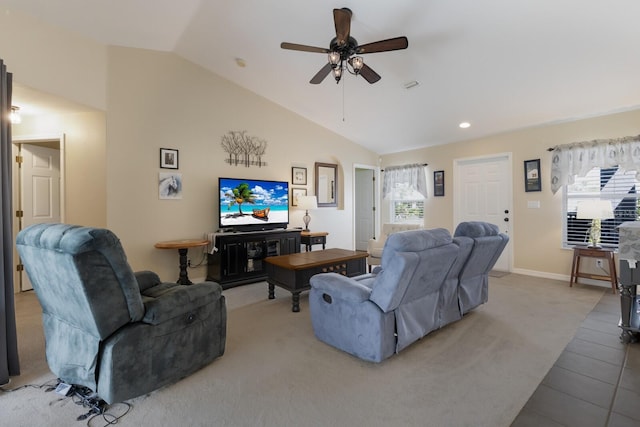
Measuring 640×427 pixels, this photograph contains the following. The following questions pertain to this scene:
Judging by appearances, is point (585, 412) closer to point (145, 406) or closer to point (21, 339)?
point (145, 406)

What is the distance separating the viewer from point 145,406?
1785 millimetres

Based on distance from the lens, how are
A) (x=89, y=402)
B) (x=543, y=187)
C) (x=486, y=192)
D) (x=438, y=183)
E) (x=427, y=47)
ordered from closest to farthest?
(x=89, y=402), (x=427, y=47), (x=543, y=187), (x=486, y=192), (x=438, y=183)

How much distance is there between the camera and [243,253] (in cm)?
449

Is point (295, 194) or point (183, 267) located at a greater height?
→ point (295, 194)

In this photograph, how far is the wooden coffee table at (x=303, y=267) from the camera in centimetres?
333

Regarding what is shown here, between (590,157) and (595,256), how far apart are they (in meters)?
1.40

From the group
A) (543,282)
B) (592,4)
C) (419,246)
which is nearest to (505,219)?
(543,282)

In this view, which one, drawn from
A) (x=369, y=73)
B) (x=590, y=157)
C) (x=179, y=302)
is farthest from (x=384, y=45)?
(x=590, y=157)

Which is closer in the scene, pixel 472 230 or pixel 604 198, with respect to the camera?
pixel 472 230

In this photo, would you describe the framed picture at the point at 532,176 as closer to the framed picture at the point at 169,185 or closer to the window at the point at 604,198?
the window at the point at 604,198

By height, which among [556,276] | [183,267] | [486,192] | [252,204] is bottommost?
[556,276]

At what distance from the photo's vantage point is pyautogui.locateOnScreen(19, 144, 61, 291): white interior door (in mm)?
4109

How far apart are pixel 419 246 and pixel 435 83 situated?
2.86 meters

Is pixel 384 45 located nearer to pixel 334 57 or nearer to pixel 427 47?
pixel 334 57
